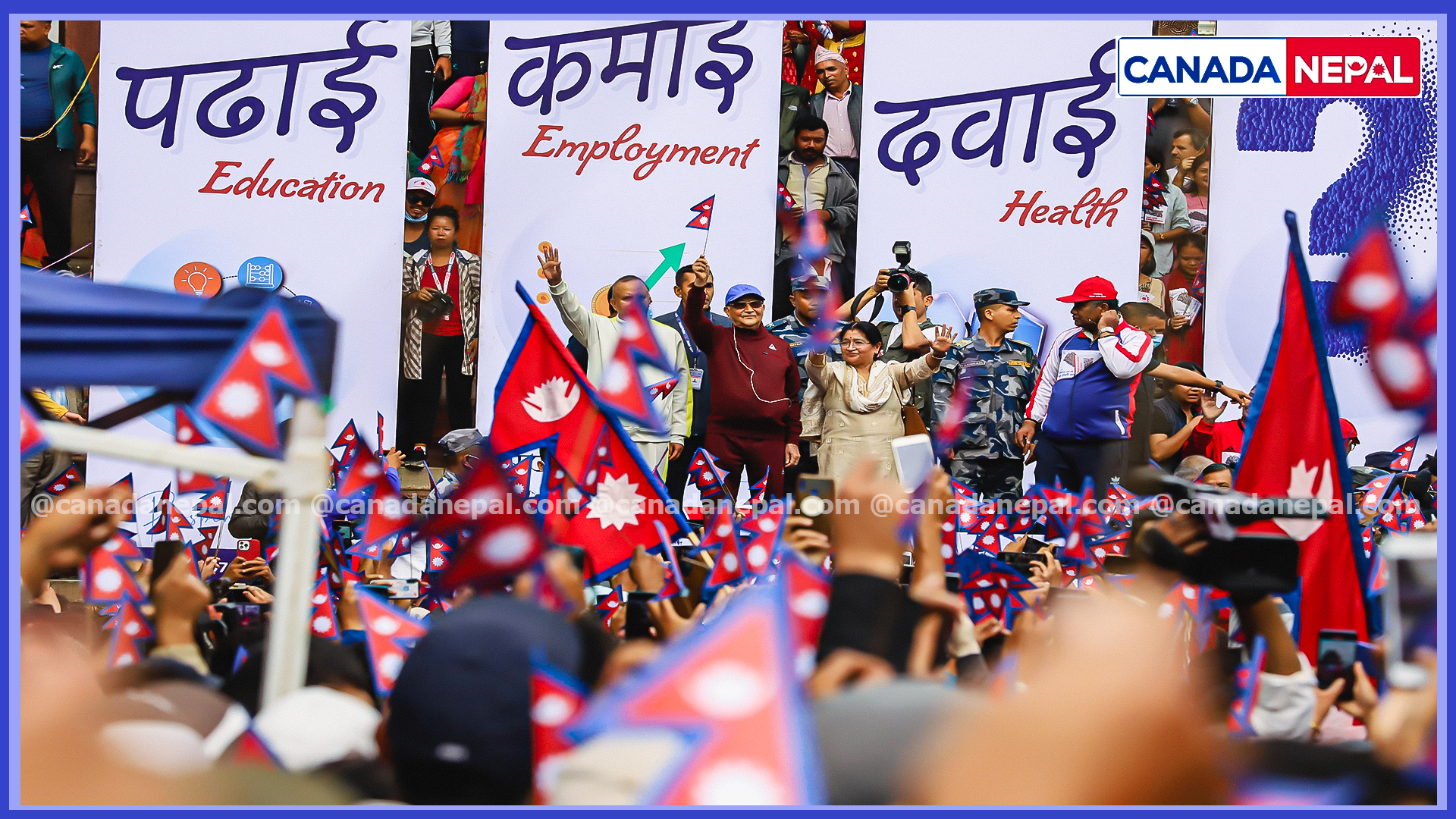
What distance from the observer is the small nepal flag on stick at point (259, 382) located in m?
2.36

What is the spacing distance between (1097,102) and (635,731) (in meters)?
4.30

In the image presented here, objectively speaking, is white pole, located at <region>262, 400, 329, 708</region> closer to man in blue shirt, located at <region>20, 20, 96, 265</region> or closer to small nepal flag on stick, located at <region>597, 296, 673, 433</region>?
small nepal flag on stick, located at <region>597, 296, 673, 433</region>

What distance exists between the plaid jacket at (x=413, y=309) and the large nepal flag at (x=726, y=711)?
13.0 feet

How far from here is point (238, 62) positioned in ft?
17.7

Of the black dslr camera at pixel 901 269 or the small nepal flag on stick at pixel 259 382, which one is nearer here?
the small nepal flag on stick at pixel 259 382

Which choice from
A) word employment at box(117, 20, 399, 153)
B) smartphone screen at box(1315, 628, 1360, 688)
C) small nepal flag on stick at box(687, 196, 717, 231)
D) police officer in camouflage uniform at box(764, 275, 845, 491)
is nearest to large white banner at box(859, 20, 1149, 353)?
police officer in camouflage uniform at box(764, 275, 845, 491)

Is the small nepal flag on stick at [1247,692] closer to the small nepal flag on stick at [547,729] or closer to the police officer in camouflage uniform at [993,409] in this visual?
the small nepal flag on stick at [547,729]

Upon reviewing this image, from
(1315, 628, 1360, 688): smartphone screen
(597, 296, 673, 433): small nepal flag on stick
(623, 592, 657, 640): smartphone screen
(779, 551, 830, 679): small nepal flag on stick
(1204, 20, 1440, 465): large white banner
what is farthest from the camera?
(1204, 20, 1440, 465): large white banner

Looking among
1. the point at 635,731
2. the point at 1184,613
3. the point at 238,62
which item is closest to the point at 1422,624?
the point at 1184,613

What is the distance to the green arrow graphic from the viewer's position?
5475 mm

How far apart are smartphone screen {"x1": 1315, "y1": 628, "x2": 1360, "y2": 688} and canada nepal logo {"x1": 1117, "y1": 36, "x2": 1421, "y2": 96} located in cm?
126

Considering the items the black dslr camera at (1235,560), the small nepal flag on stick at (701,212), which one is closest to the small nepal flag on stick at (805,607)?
the black dslr camera at (1235,560)

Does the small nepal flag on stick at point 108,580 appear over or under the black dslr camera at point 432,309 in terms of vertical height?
under

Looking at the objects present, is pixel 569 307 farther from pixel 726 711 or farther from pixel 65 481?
pixel 726 711
